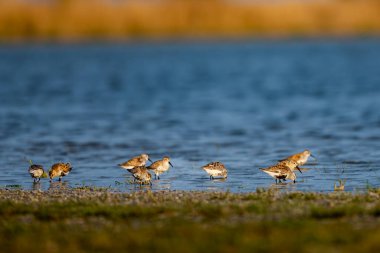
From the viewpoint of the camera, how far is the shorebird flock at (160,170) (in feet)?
68.6

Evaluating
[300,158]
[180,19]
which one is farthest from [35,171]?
[180,19]

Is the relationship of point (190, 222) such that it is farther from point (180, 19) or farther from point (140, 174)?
point (180, 19)

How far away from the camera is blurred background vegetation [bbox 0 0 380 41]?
398ft

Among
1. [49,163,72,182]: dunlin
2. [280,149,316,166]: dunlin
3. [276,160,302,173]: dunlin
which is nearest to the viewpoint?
[276,160,302,173]: dunlin

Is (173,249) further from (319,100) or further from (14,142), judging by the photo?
(319,100)

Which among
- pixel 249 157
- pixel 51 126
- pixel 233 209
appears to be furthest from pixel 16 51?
pixel 233 209

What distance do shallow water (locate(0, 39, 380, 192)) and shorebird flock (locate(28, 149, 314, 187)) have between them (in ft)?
0.87

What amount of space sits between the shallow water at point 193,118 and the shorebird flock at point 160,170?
0.27 m

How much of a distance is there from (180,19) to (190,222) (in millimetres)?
114648

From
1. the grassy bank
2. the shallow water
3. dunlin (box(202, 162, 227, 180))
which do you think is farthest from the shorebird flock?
the grassy bank

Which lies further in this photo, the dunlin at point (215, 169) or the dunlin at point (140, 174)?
the dunlin at point (215, 169)

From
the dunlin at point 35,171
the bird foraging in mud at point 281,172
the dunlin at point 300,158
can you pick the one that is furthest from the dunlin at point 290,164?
the dunlin at point 35,171

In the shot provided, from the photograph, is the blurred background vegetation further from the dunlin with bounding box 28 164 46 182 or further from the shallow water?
the dunlin with bounding box 28 164 46 182

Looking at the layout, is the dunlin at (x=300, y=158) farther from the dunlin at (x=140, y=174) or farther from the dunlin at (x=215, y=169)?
the dunlin at (x=140, y=174)
